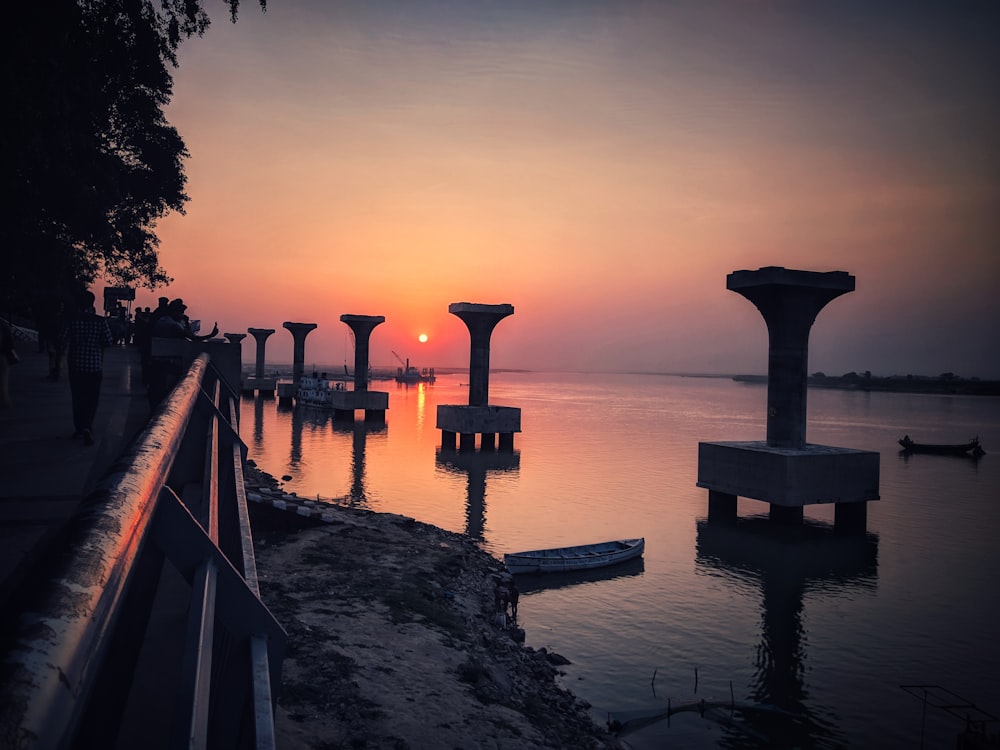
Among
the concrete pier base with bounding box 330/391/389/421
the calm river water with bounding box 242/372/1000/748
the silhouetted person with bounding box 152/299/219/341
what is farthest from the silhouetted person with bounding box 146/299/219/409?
the concrete pier base with bounding box 330/391/389/421

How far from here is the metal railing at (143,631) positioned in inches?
41.6

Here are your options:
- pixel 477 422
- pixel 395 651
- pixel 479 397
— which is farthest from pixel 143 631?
pixel 479 397

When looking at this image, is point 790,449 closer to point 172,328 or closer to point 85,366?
point 172,328

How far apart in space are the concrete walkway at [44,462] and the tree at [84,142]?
15.4ft

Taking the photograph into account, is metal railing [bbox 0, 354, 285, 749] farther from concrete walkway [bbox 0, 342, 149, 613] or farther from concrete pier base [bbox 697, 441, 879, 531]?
concrete pier base [bbox 697, 441, 879, 531]

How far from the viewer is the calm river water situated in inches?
→ 621

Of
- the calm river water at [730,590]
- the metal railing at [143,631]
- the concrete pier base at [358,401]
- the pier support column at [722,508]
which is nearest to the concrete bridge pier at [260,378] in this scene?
the concrete pier base at [358,401]

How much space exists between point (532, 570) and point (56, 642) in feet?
77.1

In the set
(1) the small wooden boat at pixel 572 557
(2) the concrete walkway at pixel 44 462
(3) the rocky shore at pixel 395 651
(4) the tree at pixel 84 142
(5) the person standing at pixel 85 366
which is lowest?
(1) the small wooden boat at pixel 572 557

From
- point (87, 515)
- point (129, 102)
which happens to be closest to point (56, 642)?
point (87, 515)

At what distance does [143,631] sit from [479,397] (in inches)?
2085

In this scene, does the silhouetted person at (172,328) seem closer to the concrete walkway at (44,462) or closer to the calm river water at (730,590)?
the concrete walkway at (44,462)

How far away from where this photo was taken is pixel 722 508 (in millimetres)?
33531

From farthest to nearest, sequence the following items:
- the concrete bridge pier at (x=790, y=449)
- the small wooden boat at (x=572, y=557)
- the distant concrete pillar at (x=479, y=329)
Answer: the distant concrete pillar at (x=479, y=329) < the concrete bridge pier at (x=790, y=449) < the small wooden boat at (x=572, y=557)
